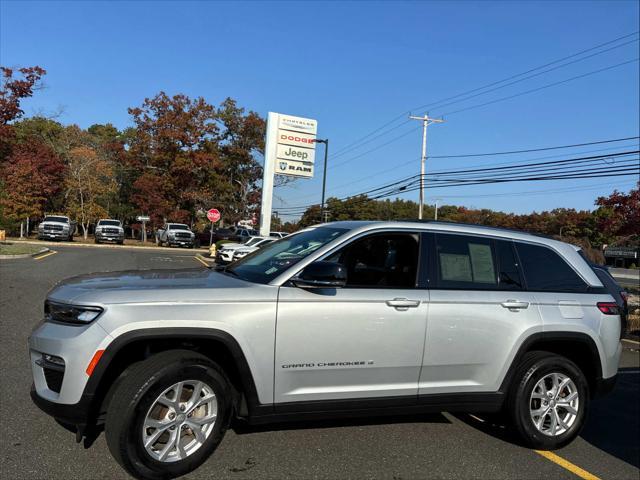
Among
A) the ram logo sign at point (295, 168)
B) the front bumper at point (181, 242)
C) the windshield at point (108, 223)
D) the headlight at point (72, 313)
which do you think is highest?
the ram logo sign at point (295, 168)

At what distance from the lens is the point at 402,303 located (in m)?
3.72

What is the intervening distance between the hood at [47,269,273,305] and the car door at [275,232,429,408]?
14.7 inches

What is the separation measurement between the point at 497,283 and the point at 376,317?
1.22 metres

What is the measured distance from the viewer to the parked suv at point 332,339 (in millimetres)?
3123

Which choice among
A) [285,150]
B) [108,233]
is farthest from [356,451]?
[108,233]

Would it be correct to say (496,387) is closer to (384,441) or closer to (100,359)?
(384,441)

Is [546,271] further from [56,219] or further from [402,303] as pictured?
[56,219]

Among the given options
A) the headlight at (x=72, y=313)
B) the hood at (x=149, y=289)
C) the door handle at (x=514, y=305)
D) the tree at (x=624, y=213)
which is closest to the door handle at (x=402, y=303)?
the door handle at (x=514, y=305)

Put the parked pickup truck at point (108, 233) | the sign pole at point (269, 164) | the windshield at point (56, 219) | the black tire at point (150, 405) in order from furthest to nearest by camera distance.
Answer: the parked pickup truck at point (108, 233) → the windshield at point (56, 219) → the sign pole at point (269, 164) → the black tire at point (150, 405)

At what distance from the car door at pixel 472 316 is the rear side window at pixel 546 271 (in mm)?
145

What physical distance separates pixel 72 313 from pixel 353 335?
1892 millimetres

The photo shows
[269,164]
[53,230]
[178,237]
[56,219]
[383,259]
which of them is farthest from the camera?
[178,237]

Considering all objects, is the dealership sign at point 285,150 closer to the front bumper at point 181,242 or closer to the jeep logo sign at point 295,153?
the jeep logo sign at point 295,153

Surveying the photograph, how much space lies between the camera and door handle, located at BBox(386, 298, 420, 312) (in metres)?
3.70
